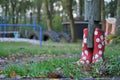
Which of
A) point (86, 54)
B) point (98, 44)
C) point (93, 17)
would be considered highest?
point (93, 17)

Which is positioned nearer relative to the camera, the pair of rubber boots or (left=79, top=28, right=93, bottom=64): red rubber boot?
the pair of rubber boots

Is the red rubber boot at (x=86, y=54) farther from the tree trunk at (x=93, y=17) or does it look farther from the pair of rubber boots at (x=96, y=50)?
the tree trunk at (x=93, y=17)

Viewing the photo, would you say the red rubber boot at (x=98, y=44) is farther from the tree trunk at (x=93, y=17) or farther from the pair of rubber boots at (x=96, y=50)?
the tree trunk at (x=93, y=17)

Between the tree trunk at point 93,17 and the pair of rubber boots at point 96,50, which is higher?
the tree trunk at point 93,17

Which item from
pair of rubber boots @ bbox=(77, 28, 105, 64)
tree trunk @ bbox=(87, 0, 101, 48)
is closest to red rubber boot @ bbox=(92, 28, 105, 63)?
pair of rubber boots @ bbox=(77, 28, 105, 64)

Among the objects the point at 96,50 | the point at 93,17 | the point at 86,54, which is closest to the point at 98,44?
the point at 96,50

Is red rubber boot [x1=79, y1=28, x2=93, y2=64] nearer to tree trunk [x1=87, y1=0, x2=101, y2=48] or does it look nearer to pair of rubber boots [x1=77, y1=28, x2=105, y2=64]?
pair of rubber boots [x1=77, y1=28, x2=105, y2=64]

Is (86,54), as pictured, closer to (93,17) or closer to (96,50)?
(96,50)

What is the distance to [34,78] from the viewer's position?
225 inches

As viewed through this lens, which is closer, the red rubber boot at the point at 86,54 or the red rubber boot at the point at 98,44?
the red rubber boot at the point at 98,44

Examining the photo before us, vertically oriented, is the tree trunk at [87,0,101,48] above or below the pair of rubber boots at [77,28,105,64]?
above

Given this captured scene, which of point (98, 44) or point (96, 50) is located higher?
point (98, 44)

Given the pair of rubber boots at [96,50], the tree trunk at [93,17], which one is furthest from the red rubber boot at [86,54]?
the tree trunk at [93,17]

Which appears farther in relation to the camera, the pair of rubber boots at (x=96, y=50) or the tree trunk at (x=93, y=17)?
the tree trunk at (x=93, y=17)
